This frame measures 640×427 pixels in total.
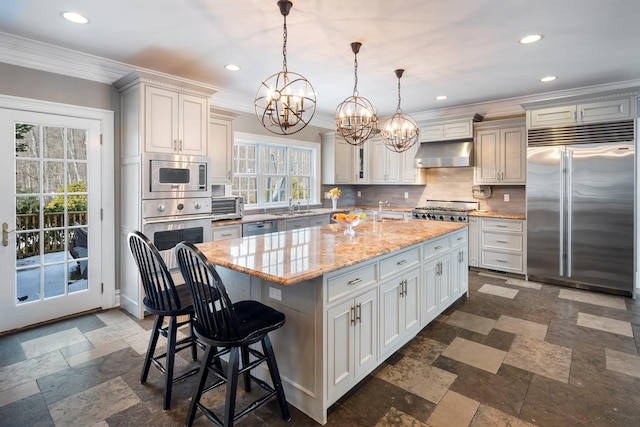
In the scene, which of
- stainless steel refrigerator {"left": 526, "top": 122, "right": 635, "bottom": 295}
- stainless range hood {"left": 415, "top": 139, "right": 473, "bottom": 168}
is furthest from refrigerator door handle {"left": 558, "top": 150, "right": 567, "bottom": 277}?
stainless range hood {"left": 415, "top": 139, "right": 473, "bottom": 168}

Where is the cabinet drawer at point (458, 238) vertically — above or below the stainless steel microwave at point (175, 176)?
below

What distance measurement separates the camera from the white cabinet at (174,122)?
3482 millimetres

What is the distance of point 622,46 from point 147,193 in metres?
4.76

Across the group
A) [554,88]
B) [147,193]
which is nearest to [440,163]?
[554,88]

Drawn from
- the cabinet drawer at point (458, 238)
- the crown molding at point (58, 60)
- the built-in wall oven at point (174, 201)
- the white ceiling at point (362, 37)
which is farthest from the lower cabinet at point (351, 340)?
the crown molding at point (58, 60)

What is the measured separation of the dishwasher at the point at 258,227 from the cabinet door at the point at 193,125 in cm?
108

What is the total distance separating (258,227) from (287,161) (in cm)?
176

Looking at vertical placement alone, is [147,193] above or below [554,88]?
below

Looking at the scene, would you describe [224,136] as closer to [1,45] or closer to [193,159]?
[193,159]

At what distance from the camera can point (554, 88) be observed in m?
4.69

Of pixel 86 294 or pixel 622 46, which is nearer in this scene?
pixel 622 46

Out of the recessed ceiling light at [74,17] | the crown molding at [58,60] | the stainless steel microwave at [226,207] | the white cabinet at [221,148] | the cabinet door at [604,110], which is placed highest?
the recessed ceiling light at [74,17]

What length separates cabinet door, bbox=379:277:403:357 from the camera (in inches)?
96.0

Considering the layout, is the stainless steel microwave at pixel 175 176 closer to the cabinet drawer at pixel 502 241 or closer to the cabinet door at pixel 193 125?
the cabinet door at pixel 193 125
